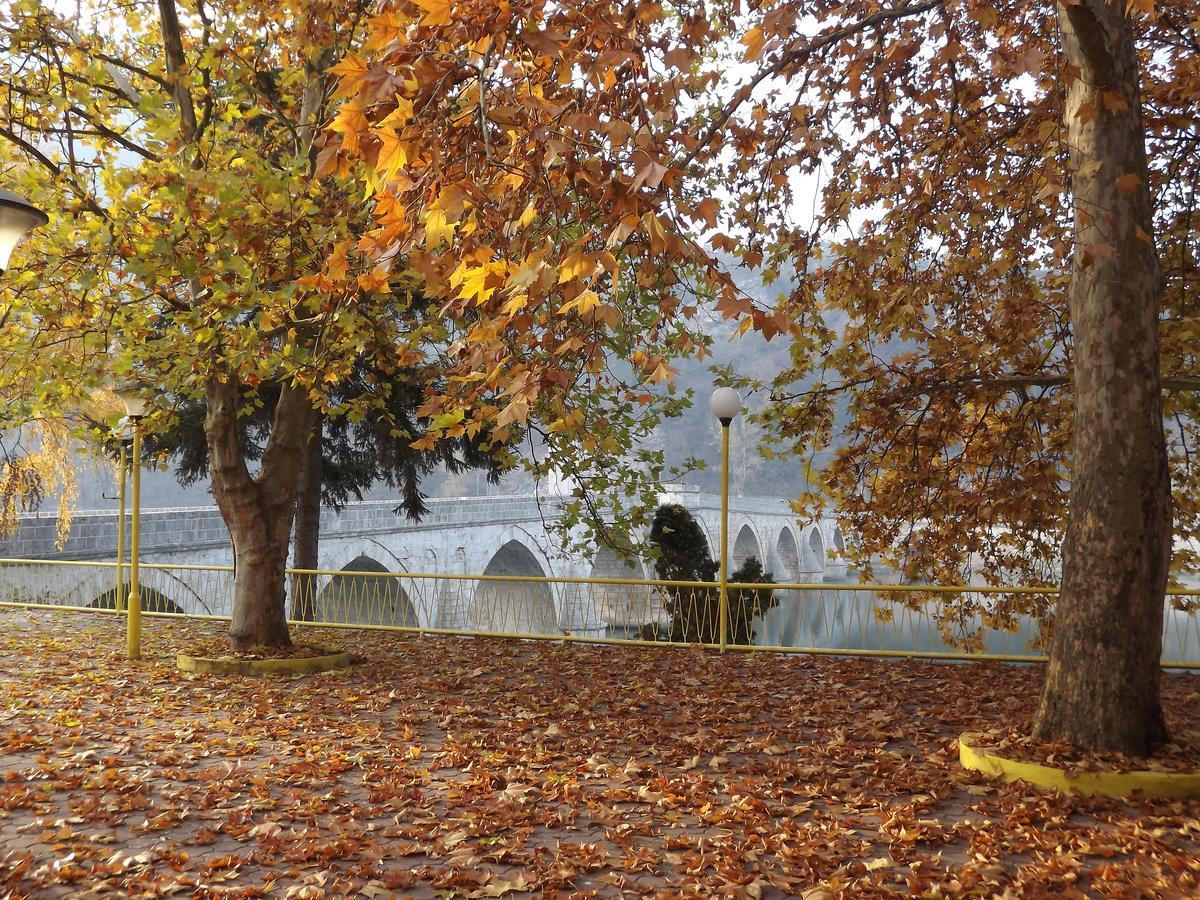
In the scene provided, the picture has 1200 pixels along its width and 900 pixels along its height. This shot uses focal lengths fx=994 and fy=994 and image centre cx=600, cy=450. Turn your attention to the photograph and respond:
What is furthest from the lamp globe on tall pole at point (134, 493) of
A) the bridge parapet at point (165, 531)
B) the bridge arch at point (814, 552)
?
the bridge arch at point (814, 552)

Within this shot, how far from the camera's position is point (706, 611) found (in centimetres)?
1436

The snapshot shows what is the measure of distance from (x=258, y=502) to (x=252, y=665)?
5.72ft

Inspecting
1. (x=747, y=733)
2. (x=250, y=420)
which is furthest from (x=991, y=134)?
(x=250, y=420)

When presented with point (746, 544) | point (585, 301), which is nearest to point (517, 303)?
point (585, 301)

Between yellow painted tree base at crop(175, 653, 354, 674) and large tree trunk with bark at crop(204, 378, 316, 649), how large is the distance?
53cm

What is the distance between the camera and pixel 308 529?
55.1ft

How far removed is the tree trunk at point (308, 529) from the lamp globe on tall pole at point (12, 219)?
1026 cm

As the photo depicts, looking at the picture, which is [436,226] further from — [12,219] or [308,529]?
[308,529]

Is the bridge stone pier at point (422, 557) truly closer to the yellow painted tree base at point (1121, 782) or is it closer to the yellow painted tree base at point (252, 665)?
the yellow painted tree base at point (252, 665)

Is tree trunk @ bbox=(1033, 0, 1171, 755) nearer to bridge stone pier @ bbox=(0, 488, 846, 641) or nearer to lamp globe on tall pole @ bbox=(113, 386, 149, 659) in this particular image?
bridge stone pier @ bbox=(0, 488, 846, 641)

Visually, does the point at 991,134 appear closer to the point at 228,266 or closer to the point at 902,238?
the point at 902,238

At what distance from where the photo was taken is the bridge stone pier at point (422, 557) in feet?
56.4

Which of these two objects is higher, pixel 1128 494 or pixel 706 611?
pixel 1128 494

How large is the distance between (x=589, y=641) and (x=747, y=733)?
17.5ft
